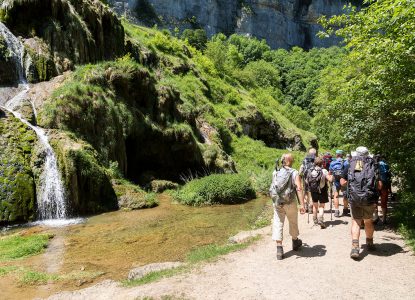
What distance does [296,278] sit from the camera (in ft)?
21.7

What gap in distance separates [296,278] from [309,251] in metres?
1.67

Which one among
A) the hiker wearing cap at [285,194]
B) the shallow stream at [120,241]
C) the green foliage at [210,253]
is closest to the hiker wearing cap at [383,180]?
the hiker wearing cap at [285,194]

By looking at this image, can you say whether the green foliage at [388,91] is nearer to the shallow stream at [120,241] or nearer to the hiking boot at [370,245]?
the hiking boot at [370,245]

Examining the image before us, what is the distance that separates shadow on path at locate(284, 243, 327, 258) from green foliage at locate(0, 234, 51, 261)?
6536 mm

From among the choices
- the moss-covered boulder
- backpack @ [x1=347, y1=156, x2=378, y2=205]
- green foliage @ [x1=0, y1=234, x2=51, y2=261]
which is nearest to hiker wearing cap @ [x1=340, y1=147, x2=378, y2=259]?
backpack @ [x1=347, y1=156, x2=378, y2=205]

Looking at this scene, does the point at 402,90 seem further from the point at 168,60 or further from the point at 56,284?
the point at 168,60

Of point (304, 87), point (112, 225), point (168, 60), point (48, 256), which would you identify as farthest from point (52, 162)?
point (304, 87)

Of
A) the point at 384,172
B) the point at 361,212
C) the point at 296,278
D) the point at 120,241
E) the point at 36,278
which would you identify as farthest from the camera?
the point at 120,241

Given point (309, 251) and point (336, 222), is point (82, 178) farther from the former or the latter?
point (309, 251)

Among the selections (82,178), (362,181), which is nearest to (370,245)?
(362,181)

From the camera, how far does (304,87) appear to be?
88062 mm

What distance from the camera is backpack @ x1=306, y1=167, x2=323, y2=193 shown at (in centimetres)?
1023

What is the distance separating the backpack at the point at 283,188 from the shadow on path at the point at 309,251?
1.22 meters

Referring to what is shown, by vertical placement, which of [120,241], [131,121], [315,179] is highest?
[131,121]
